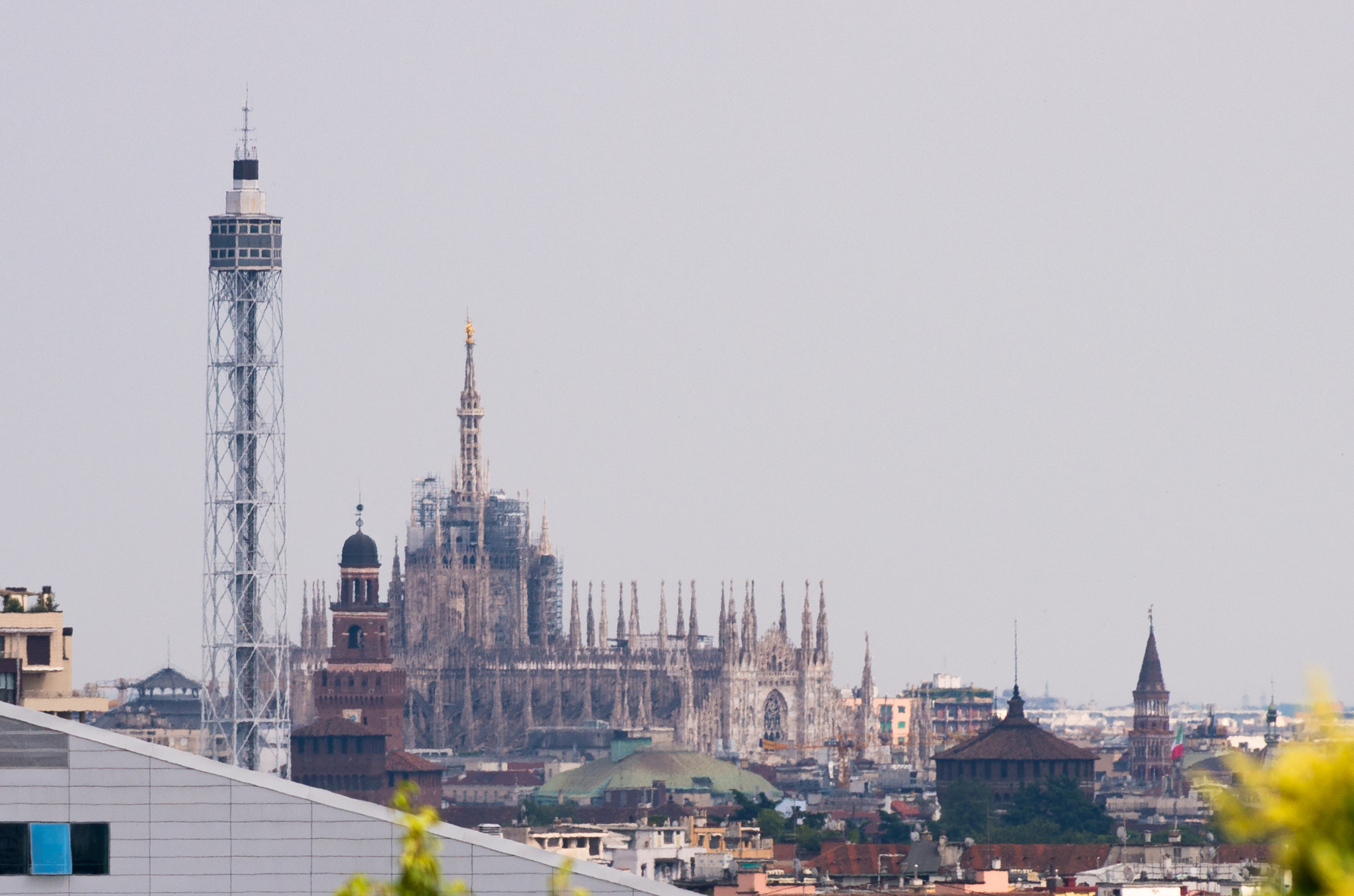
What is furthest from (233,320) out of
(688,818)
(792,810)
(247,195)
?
(792,810)

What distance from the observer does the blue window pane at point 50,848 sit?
30.1 meters

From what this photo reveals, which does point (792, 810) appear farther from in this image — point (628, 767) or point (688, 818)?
point (628, 767)

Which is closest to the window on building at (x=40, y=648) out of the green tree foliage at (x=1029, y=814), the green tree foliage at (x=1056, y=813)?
the green tree foliage at (x=1029, y=814)

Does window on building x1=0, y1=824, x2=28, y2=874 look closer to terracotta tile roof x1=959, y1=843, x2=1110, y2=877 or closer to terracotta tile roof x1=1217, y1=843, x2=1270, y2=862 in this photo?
terracotta tile roof x1=959, y1=843, x2=1110, y2=877

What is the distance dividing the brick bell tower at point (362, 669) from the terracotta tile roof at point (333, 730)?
10.1 meters

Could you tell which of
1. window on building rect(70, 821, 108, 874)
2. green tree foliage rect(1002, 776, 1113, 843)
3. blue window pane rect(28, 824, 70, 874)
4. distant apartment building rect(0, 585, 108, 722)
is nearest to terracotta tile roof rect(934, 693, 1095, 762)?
green tree foliage rect(1002, 776, 1113, 843)

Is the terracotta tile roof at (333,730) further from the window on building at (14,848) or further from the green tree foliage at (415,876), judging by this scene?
the green tree foliage at (415,876)

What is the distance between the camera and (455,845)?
1195 inches

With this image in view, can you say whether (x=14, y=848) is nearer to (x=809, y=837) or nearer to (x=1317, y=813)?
(x=1317, y=813)

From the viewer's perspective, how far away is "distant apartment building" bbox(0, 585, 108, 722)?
64.1 m

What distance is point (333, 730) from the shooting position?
182250mm

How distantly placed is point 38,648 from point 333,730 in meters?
118

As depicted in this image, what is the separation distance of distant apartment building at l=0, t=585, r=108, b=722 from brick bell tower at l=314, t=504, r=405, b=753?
12601cm

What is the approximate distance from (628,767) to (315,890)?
168 m
